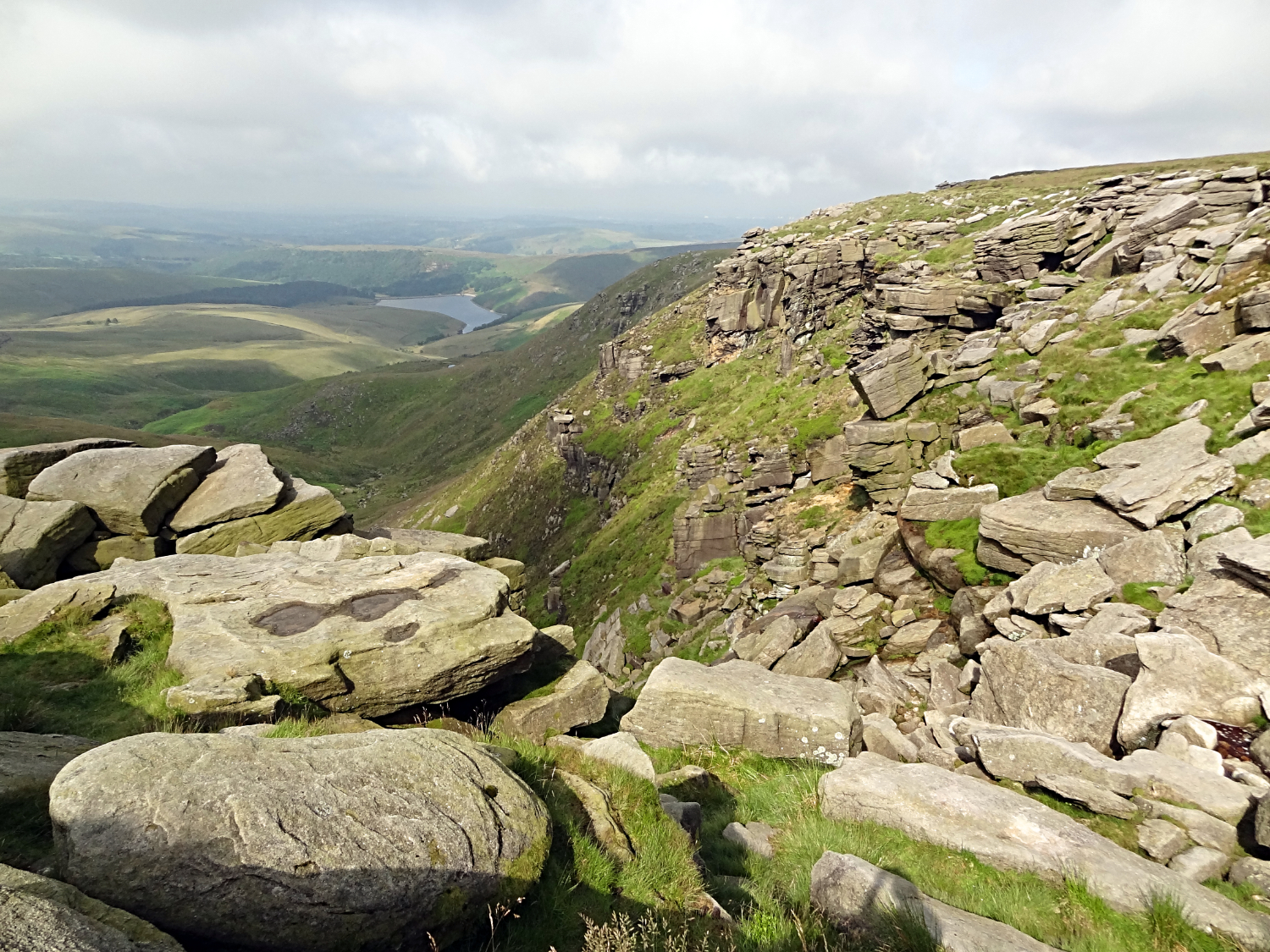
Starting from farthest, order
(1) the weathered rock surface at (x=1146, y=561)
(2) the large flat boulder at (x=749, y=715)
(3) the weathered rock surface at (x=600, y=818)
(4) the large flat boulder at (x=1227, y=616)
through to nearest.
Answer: (1) the weathered rock surface at (x=1146, y=561) → (2) the large flat boulder at (x=749, y=715) → (4) the large flat boulder at (x=1227, y=616) → (3) the weathered rock surface at (x=600, y=818)

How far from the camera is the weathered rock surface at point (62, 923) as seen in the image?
438 centimetres

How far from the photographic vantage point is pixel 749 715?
51.5 feet

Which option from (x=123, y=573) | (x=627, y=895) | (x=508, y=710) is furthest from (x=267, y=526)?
(x=627, y=895)

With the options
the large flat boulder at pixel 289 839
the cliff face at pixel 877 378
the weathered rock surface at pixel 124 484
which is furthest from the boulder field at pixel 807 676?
the cliff face at pixel 877 378

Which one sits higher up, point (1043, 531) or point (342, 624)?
point (1043, 531)

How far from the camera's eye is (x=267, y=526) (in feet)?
83.7

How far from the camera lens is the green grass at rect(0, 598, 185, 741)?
40.5 ft

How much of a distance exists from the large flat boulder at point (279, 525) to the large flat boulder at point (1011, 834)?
23.1 meters

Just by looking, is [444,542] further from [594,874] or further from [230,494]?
[594,874]

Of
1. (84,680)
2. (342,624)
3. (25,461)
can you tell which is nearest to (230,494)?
(25,461)

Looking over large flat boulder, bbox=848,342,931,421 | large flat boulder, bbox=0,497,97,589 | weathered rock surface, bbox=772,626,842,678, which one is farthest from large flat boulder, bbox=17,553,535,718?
large flat boulder, bbox=848,342,931,421

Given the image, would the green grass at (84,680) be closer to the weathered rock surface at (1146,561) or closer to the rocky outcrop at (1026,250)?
the weathered rock surface at (1146,561)

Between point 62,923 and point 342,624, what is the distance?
12134 millimetres

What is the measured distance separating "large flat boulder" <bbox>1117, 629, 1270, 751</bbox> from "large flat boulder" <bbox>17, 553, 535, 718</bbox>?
46.2 ft
